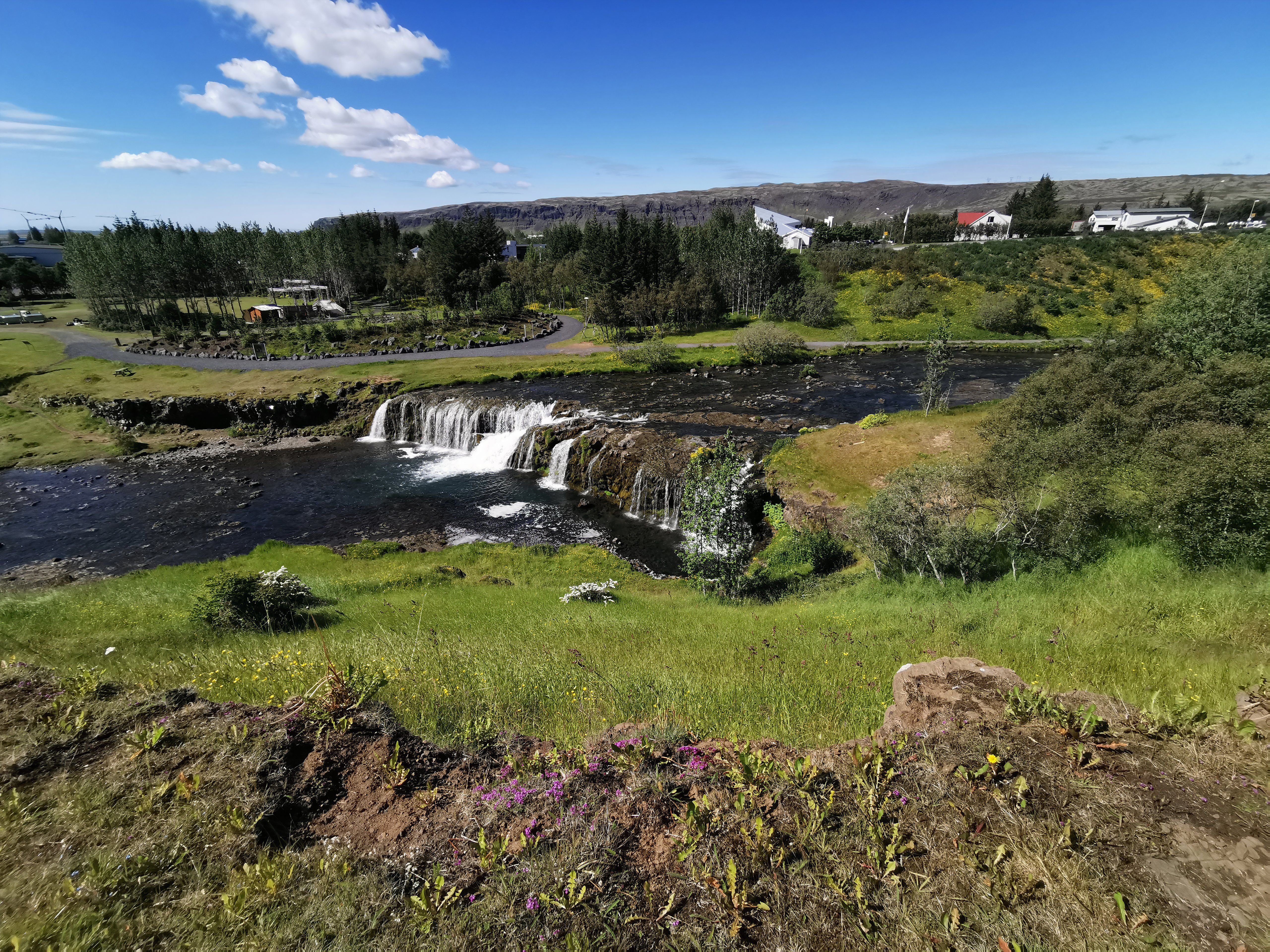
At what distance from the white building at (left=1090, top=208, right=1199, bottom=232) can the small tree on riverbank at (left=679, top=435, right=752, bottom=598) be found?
504ft

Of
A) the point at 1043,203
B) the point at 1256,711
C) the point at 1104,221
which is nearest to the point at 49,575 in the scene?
the point at 1256,711

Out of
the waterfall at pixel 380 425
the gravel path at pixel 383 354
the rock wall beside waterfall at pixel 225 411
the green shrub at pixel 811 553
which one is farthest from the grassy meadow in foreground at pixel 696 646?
the gravel path at pixel 383 354

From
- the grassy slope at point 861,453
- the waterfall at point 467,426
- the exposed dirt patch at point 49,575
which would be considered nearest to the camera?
the exposed dirt patch at point 49,575

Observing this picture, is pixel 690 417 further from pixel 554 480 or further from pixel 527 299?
pixel 527 299

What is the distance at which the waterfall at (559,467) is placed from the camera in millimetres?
33906

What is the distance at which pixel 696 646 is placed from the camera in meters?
12.5

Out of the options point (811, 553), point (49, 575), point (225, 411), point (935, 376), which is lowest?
point (49, 575)

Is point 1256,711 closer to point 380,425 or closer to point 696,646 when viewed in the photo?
point 696,646

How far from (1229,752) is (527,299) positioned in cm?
10170

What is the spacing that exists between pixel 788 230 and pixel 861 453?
437 feet

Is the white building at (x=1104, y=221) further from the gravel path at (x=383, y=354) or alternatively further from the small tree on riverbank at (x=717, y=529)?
the small tree on riverbank at (x=717, y=529)

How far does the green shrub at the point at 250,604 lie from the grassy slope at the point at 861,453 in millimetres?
19634

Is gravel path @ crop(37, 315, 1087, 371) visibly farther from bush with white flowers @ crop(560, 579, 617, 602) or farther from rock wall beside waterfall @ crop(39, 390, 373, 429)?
bush with white flowers @ crop(560, 579, 617, 602)

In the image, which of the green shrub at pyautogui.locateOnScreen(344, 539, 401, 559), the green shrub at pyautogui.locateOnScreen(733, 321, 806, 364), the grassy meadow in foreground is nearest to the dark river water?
the green shrub at pyautogui.locateOnScreen(344, 539, 401, 559)
